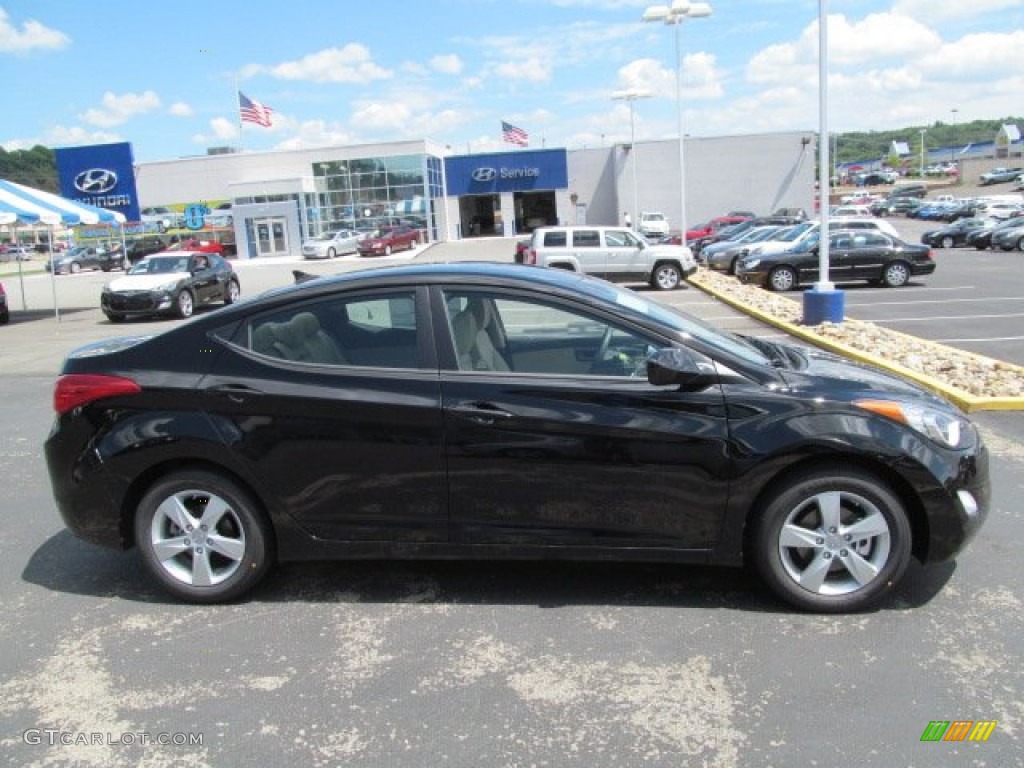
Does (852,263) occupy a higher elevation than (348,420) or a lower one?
lower

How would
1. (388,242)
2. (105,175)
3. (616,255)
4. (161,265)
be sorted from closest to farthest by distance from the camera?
(161,265)
(616,255)
(105,175)
(388,242)

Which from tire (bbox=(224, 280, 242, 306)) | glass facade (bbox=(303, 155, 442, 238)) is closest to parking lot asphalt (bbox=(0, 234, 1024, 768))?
tire (bbox=(224, 280, 242, 306))

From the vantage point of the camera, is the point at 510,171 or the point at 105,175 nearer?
the point at 105,175

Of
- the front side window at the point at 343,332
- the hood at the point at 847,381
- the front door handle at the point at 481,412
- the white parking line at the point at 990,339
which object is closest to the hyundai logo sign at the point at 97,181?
the white parking line at the point at 990,339

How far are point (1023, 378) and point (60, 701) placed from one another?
8262mm

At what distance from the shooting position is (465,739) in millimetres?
2922

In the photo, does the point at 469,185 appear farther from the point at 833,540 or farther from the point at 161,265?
the point at 833,540

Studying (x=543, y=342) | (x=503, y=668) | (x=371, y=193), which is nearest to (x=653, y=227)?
(x=371, y=193)

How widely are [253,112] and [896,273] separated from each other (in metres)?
42.8

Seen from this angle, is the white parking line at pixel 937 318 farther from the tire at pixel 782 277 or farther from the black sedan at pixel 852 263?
the tire at pixel 782 277

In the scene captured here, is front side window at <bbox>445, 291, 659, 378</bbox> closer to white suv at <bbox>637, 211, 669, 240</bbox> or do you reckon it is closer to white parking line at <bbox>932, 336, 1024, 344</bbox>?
white parking line at <bbox>932, 336, 1024, 344</bbox>

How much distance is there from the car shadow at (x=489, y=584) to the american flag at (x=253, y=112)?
172 ft

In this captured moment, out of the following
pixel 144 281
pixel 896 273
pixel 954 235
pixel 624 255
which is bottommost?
pixel 896 273

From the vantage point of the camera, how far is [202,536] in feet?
13.0
